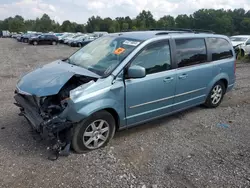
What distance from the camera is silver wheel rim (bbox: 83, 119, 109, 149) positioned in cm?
348

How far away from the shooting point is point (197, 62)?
4.71 m

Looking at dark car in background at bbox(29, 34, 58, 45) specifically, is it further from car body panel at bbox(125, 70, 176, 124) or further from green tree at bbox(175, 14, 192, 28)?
green tree at bbox(175, 14, 192, 28)

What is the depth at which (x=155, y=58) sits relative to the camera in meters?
4.00

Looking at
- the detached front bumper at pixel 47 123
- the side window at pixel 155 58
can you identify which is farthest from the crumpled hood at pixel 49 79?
the side window at pixel 155 58

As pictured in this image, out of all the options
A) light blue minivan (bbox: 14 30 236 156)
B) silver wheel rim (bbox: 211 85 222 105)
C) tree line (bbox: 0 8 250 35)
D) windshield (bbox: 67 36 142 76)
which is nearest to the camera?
light blue minivan (bbox: 14 30 236 156)

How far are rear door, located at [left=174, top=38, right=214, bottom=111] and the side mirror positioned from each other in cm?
101

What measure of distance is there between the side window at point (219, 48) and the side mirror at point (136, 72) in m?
2.21

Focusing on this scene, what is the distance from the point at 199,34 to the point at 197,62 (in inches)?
25.8

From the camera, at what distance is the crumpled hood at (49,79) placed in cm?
329

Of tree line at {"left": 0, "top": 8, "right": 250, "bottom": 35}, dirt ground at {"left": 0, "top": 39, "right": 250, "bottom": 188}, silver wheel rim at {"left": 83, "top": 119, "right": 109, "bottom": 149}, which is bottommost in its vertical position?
dirt ground at {"left": 0, "top": 39, "right": 250, "bottom": 188}

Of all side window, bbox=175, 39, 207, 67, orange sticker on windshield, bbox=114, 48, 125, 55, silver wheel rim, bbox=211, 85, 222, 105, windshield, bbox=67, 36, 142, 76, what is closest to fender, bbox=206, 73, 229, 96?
silver wheel rim, bbox=211, 85, 222, 105

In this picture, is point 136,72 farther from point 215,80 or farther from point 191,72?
point 215,80

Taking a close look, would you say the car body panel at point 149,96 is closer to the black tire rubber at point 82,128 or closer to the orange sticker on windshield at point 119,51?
the black tire rubber at point 82,128

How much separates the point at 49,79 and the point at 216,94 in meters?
3.85
